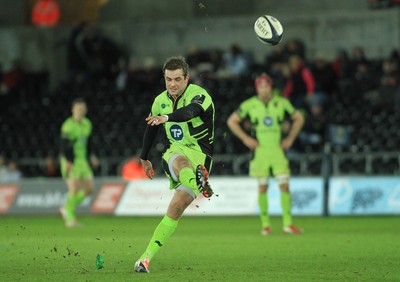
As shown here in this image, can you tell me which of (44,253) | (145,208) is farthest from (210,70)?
(44,253)

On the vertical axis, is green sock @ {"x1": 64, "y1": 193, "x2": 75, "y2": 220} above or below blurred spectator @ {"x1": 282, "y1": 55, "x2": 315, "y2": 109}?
below

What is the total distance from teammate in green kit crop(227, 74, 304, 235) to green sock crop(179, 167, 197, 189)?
20.1ft

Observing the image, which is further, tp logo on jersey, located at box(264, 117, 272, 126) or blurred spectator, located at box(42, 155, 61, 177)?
blurred spectator, located at box(42, 155, 61, 177)

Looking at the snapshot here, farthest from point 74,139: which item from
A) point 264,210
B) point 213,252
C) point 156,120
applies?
point 156,120

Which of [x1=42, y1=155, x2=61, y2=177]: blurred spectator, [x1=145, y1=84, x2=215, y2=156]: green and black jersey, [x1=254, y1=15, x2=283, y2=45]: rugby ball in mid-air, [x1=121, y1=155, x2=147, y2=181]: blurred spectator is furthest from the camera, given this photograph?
[x1=42, y1=155, x2=61, y2=177]: blurred spectator

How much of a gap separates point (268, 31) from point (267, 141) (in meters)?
4.82

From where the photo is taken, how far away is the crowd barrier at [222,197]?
2166cm

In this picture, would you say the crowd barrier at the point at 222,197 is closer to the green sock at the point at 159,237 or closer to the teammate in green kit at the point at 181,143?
the teammate in green kit at the point at 181,143

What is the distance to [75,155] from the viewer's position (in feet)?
65.0

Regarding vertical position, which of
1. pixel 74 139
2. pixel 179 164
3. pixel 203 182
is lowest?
pixel 74 139

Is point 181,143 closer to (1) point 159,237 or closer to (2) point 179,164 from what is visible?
(2) point 179,164

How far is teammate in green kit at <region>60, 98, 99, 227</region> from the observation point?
1942cm

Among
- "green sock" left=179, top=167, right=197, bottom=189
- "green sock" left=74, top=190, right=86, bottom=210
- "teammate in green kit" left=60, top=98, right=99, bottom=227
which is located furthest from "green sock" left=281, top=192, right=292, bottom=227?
"green sock" left=179, top=167, right=197, bottom=189

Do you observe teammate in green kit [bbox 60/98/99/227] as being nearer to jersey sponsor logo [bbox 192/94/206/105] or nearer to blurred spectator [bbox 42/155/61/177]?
blurred spectator [bbox 42/155/61/177]
